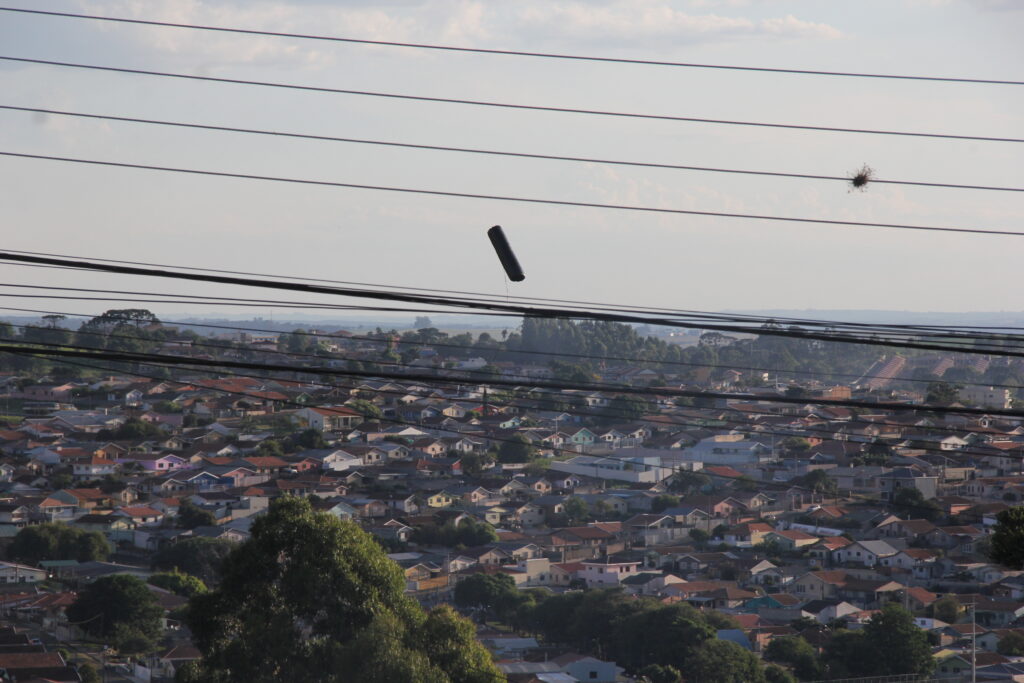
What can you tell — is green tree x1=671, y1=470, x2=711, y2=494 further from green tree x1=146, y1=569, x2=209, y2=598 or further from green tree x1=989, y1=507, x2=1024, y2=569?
green tree x1=989, y1=507, x2=1024, y2=569

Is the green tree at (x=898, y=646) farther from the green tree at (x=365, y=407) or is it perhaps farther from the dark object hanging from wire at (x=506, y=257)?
the green tree at (x=365, y=407)

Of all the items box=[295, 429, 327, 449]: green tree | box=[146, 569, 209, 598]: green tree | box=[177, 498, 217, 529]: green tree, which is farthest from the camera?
box=[295, 429, 327, 449]: green tree

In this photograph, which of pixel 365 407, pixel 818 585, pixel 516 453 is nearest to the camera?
pixel 818 585

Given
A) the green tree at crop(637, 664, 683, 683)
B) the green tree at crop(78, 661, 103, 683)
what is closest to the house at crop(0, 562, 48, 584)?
the green tree at crop(78, 661, 103, 683)

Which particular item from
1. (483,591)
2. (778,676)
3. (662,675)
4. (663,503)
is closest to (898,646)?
(778,676)

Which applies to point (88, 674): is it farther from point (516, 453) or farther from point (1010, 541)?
point (516, 453)

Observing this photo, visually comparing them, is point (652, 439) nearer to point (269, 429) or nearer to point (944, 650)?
point (269, 429)
